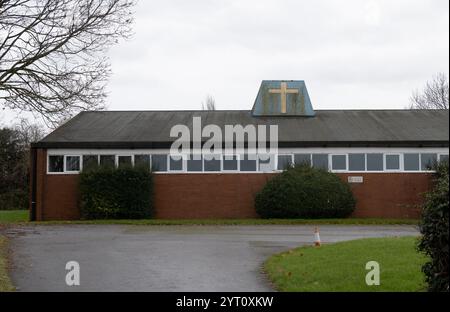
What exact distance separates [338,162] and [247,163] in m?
4.28

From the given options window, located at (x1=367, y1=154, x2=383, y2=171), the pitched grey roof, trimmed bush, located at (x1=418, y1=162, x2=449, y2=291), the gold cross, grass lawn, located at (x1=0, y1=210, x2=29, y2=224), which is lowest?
grass lawn, located at (x1=0, y1=210, x2=29, y2=224)

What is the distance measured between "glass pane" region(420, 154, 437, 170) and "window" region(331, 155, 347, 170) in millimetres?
3559

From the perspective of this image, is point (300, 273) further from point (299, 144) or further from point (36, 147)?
point (36, 147)

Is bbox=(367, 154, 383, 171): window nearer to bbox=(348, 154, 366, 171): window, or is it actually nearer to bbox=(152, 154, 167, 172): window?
bbox=(348, 154, 366, 171): window

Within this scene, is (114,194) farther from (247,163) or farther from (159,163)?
(247,163)

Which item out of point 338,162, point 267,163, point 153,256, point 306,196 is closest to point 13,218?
point 267,163

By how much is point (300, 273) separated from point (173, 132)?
771 inches

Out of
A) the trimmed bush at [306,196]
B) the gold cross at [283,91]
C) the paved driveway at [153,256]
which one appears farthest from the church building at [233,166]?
the paved driveway at [153,256]

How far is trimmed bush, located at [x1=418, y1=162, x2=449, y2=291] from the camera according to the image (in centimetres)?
744

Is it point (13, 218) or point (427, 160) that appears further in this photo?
point (13, 218)

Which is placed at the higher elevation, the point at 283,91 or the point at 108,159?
the point at 283,91

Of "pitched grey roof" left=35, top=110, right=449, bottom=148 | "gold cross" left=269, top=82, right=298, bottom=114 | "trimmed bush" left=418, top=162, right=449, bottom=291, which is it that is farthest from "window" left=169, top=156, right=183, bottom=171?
"trimmed bush" left=418, top=162, right=449, bottom=291

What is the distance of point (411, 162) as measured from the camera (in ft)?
91.6
